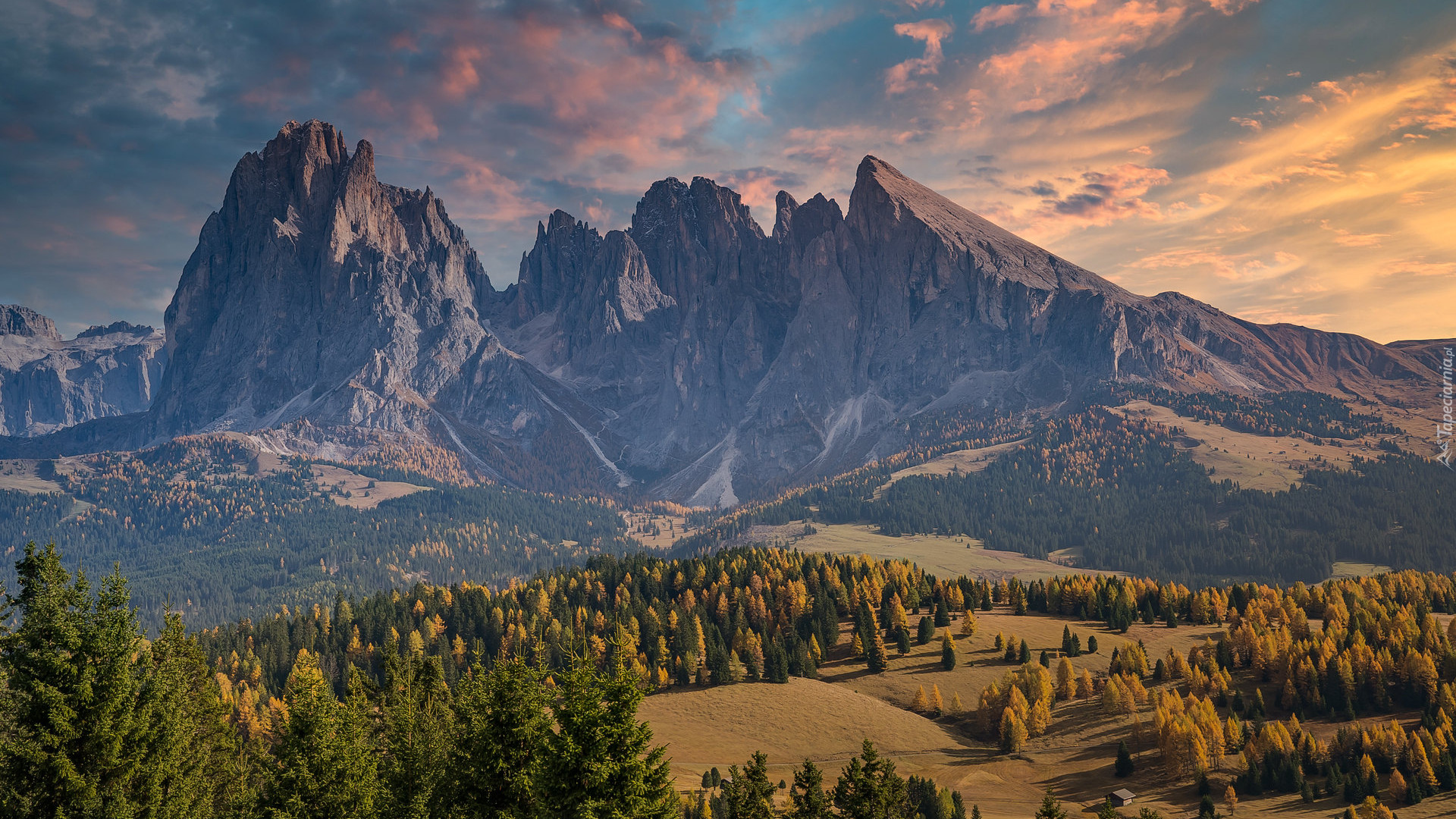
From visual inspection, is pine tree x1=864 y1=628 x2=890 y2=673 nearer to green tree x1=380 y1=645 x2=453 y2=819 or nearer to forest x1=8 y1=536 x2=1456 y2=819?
forest x1=8 y1=536 x2=1456 y2=819

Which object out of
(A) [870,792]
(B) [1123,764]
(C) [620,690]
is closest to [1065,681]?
(B) [1123,764]

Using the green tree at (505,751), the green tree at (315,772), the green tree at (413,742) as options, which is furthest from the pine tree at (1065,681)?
the green tree at (315,772)

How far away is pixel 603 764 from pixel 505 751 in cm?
560

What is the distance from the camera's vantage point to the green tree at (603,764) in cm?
3019

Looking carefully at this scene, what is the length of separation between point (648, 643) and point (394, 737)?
129 metres

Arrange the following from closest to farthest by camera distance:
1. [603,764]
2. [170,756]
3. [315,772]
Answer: [603,764] < [170,756] < [315,772]

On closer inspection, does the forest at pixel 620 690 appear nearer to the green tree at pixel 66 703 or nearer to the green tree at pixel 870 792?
the green tree at pixel 66 703

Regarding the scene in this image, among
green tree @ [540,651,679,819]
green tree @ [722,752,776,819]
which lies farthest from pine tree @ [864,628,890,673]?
green tree @ [540,651,679,819]

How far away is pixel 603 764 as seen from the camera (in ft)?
98.5

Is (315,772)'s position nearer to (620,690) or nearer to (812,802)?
(620,690)

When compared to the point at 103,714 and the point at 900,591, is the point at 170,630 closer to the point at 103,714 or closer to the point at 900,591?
the point at 103,714

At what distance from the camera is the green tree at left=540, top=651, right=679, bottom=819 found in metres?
30.2

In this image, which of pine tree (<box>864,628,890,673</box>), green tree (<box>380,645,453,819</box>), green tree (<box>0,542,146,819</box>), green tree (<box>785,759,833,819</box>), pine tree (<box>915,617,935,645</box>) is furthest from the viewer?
pine tree (<box>915,617,935,645</box>)

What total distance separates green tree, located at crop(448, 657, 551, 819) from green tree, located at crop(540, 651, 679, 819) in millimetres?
1808
